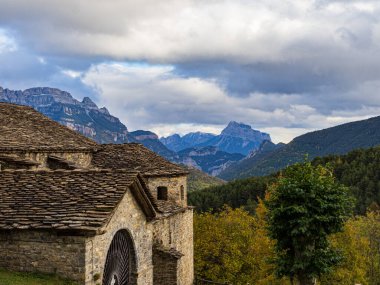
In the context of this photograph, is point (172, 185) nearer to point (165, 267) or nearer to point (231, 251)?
point (165, 267)

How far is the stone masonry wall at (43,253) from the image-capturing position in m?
11.8

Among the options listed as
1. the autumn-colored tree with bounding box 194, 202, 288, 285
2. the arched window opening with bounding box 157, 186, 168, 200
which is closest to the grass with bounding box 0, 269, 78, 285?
the arched window opening with bounding box 157, 186, 168, 200

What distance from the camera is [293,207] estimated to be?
19141 mm

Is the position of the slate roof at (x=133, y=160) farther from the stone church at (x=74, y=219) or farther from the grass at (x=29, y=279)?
the grass at (x=29, y=279)

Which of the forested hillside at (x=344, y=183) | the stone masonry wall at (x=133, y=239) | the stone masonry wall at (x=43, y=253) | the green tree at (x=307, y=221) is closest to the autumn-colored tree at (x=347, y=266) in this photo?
the green tree at (x=307, y=221)

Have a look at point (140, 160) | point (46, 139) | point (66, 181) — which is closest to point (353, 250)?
point (140, 160)

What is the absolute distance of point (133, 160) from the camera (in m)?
25.1

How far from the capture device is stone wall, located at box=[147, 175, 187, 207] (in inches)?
951

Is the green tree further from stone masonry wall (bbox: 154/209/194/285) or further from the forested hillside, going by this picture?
the forested hillside

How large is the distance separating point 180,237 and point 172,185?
302 centimetres

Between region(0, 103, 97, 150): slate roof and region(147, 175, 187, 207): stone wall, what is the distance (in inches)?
153

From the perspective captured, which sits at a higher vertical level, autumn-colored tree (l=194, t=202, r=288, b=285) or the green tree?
the green tree

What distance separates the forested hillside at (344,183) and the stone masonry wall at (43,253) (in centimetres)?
9707

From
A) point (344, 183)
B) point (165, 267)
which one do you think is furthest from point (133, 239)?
point (344, 183)
